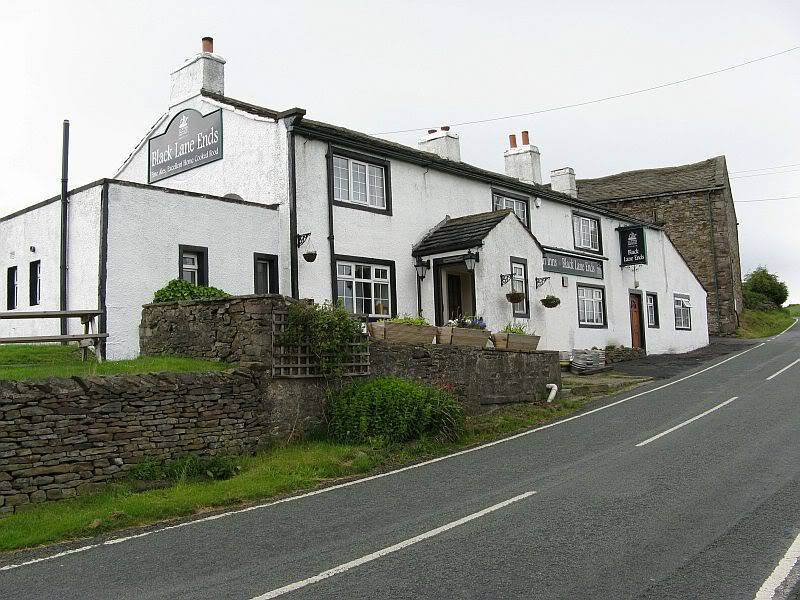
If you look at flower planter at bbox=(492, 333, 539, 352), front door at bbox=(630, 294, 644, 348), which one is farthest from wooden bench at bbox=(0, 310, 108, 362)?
front door at bbox=(630, 294, 644, 348)

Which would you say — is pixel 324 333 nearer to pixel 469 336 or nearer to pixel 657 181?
pixel 469 336

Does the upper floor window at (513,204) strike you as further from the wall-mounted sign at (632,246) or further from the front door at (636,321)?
the front door at (636,321)

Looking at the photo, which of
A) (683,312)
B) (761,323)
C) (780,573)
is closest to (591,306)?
(683,312)

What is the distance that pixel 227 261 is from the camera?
55.7 ft

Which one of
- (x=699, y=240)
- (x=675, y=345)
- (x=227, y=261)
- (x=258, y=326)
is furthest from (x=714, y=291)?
(x=258, y=326)

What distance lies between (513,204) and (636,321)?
1025 centimetres

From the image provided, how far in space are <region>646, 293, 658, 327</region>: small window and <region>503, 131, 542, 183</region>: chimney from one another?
7928 millimetres

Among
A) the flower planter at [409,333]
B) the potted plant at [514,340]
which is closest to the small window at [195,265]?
the flower planter at [409,333]

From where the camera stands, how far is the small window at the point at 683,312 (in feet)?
117

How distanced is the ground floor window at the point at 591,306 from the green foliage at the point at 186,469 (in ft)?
64.6

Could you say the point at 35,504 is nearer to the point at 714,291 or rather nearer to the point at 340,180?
the point at 340,180

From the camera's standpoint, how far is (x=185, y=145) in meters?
20.6

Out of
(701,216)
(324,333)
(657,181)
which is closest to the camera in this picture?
(324,333)

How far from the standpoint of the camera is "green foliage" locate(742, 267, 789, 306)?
2280 inches
